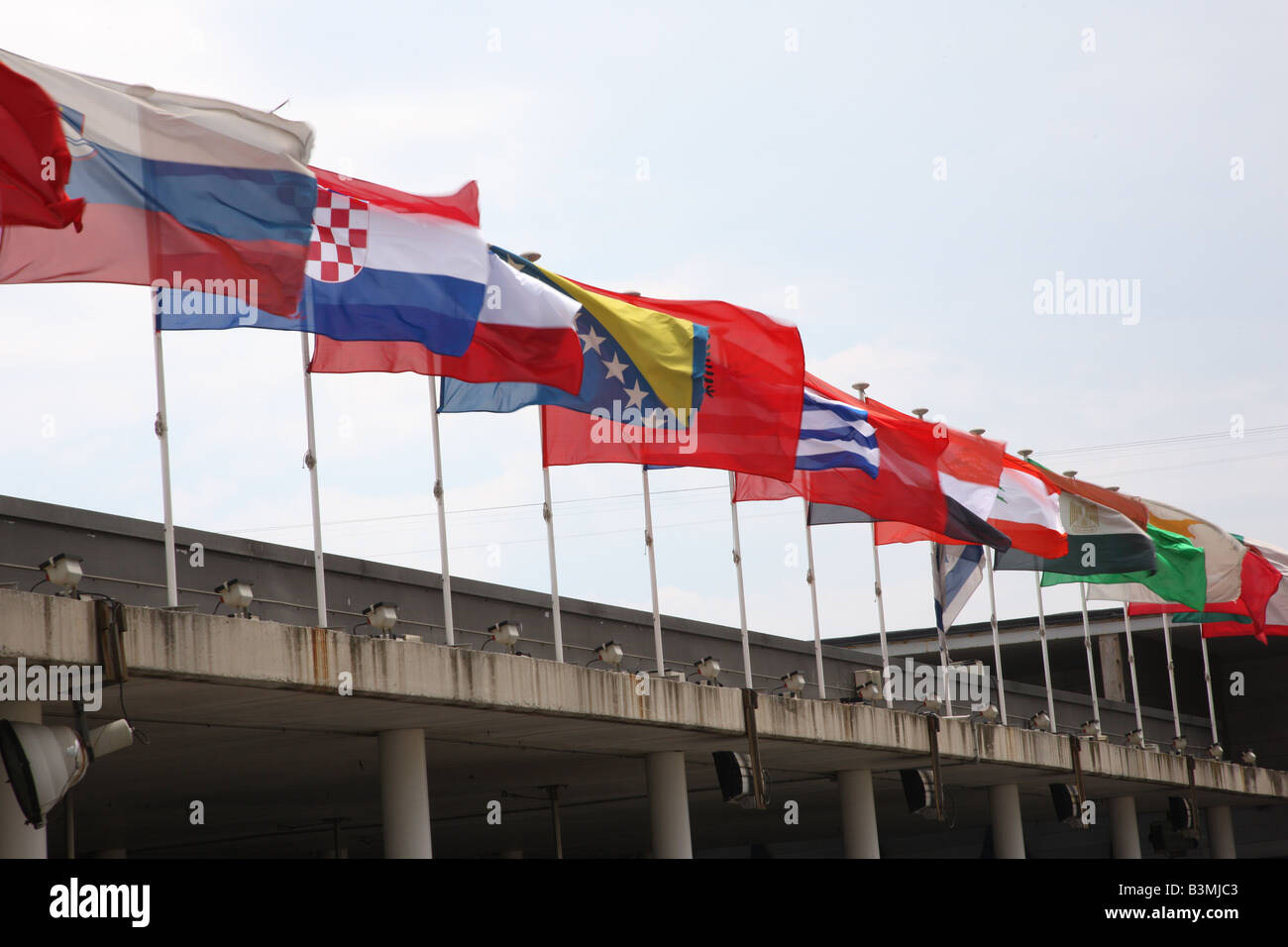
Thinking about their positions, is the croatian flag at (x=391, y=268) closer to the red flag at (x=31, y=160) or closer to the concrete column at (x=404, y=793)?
the red flag at (x=31, y=160)

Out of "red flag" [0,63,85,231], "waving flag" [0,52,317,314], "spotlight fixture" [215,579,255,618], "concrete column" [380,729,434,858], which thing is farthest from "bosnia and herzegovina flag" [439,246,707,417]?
"red flag" [0,63,85,231]

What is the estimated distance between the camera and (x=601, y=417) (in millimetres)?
21781

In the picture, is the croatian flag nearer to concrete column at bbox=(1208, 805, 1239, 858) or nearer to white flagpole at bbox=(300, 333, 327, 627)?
white flagpole at bbox=(300, 333, 327, 627)

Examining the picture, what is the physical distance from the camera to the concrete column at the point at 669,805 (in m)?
25.1

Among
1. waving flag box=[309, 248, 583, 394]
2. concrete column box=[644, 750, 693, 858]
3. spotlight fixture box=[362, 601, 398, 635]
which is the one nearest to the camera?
spotlight fixture box=[362, 601, 398, 635]

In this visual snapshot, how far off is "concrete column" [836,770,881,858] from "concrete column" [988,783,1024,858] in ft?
22.8

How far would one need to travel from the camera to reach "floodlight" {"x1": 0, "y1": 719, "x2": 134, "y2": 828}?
568 inches

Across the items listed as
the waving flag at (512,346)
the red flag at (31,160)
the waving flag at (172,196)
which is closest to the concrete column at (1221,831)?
the waving flag at (512,346)

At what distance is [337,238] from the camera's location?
1802cm

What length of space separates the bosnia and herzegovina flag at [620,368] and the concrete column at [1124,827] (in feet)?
84.9

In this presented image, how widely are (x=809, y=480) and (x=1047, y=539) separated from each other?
270 inches

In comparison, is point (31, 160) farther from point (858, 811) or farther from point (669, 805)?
point (858, 811)

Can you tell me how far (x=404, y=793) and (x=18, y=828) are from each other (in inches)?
239
